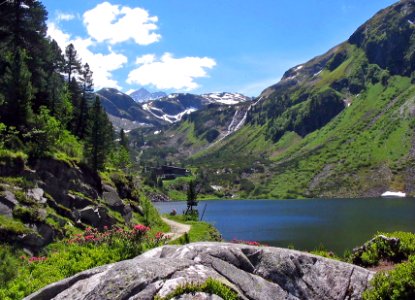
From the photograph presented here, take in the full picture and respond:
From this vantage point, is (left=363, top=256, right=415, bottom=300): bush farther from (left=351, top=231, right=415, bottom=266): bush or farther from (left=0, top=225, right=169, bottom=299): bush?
(left=0, top=225, right=169, bottom=299): bush

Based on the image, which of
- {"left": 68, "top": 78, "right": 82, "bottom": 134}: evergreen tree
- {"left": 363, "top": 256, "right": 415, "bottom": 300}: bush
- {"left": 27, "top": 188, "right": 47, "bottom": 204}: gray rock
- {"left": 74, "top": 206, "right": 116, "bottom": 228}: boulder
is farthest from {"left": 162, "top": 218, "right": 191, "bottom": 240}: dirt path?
{"left": 363, "top": 256, "right": 415, "bottom": 300}: bush

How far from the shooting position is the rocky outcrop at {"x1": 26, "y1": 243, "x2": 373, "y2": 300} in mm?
11672

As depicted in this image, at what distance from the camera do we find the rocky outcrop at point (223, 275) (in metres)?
11.7

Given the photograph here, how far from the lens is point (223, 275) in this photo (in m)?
12.6

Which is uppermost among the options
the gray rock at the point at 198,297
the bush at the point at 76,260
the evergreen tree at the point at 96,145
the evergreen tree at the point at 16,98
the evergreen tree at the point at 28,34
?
the evergreen tree at the point at 28,34

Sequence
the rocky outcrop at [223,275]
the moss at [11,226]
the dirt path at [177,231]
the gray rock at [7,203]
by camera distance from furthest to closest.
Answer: the dirt path at [177,231] < the gray rock at [7,203] < the moss at [11,226] < the rocky outcrop at [223,275]

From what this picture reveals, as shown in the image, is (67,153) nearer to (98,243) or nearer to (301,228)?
(98,243)

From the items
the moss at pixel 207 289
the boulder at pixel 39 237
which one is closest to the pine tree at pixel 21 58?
the boulder at pixel 39 237

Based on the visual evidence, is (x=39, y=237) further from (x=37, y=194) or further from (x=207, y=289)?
(x=207, y=289)

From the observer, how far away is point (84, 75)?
100188 millimetres

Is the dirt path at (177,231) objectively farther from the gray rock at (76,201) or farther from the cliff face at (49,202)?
the gray rock at (76,201)

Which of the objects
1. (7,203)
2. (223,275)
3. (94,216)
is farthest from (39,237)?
(223,275)

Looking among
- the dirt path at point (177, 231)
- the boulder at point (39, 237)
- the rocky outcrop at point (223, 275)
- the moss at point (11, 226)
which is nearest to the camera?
the rocky outcrop at point (223, 275)

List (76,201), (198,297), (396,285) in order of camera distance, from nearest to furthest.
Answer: (198,297) < (396,285) < (76,201)
